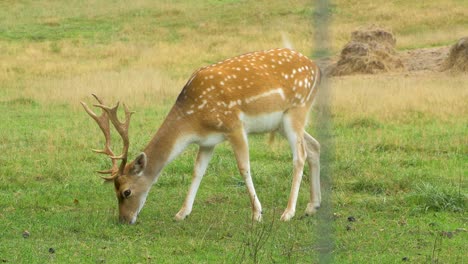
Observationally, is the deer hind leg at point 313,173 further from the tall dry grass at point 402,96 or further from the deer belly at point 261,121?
the tall dry grass at point 402,96

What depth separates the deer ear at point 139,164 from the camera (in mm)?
7759

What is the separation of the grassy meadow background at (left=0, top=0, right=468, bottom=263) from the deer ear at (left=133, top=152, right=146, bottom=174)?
0.46m

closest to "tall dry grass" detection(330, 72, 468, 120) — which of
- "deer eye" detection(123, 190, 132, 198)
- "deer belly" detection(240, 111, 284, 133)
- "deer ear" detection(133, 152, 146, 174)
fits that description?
"deer belly" detection(240, 111, 284, 133)

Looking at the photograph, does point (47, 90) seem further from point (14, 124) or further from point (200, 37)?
point (200, 37)

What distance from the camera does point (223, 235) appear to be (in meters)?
7.18

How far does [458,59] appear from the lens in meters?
18.3

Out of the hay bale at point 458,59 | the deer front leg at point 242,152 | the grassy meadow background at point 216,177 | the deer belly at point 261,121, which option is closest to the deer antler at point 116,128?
the grassy meadow background at point 216,177

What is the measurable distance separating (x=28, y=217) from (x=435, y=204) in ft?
12.2

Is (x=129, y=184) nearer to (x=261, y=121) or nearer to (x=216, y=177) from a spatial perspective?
(x=261, y=121)

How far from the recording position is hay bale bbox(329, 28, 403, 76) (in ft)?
64.0

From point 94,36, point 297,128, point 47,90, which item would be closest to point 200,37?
point 94,36

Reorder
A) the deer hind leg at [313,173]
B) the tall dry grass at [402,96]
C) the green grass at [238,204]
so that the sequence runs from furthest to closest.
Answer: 1. the tall dry grass at [402,96]
2. the deer hind leg at [313,173]
3. the green grass at [238,204]

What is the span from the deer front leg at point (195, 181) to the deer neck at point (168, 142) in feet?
0.94

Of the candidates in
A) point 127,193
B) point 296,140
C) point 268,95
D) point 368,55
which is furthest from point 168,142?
point 368,55
